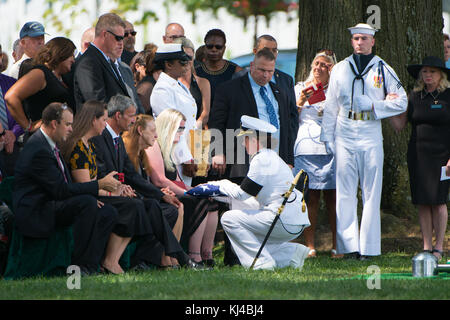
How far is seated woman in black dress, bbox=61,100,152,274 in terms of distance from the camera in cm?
865

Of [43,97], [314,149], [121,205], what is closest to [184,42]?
[314,149]

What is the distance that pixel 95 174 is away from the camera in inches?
347

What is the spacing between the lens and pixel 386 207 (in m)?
11.7

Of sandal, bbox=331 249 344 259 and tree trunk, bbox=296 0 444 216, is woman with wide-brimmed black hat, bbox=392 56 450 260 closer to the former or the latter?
sandal, bbox=331 249 344 259

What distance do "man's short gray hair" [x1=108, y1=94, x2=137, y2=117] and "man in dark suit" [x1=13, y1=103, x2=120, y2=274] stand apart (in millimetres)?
864

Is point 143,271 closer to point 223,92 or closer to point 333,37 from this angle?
point 223,92

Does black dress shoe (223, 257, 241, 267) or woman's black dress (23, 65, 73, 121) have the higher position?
woman's black dress (23, 65, 73, 121)

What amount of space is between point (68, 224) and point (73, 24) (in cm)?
1930

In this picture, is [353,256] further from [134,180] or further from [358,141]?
[134,180]

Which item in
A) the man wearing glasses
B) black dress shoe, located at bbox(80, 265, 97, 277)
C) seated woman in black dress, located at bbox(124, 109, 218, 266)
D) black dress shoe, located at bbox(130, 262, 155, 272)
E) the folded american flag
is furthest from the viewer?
the man wearing glasses

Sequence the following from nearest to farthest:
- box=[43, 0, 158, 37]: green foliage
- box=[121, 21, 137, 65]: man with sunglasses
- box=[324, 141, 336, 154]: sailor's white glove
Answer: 1. box=[324, 141, 336, 154]: sailor's white glove
2. box=[121, 21, 137, 65]: man with sunglasses
3. box=[43, 0, 158, 37]: green foliage

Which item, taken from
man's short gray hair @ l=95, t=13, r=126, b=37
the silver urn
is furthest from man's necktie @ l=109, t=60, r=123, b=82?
the silver urn

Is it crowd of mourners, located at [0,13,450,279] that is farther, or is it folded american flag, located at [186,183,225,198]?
folded american flag, located at [186,183,225,198]

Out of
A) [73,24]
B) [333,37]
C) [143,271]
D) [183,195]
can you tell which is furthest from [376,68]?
[73,24]
